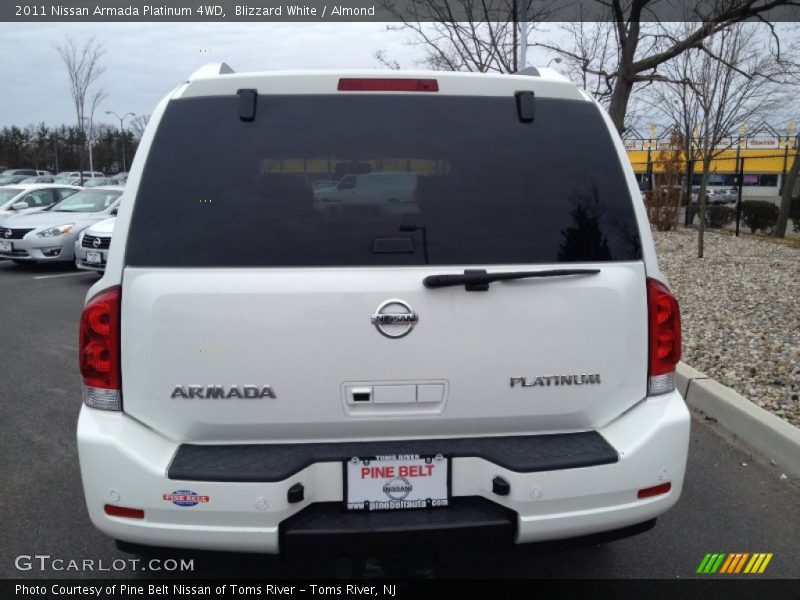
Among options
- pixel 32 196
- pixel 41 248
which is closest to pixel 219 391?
pixel 41 248

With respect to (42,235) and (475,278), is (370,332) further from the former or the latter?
(42,235)

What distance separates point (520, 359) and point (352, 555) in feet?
2.83

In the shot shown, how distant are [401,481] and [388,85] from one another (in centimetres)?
142

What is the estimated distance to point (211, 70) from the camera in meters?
2.80

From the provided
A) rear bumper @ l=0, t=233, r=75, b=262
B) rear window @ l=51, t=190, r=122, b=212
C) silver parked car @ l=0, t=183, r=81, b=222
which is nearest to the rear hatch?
rear bumper @ l=0, t=233, r=75, b=262

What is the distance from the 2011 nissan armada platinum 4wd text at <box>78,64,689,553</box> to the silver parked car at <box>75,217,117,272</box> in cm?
924

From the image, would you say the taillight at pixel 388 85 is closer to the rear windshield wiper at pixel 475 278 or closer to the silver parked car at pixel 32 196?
the rear windshield wiper at pixel 475 278

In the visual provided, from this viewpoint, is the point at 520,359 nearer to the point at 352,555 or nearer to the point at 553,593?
the point at 352,555

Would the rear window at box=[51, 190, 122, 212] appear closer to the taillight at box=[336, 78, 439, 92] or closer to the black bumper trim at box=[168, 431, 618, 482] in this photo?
the taillight at box=[336, 78, 439, 92]

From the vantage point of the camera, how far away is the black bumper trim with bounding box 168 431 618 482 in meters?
2.25

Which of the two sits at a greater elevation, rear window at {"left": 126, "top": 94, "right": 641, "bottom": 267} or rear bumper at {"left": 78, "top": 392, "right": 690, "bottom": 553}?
rear window at {"left": 126, "top": 94, "right": 641, "bottom": 267}

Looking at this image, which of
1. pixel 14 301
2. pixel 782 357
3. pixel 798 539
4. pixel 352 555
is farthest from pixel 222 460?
pixel 14 301

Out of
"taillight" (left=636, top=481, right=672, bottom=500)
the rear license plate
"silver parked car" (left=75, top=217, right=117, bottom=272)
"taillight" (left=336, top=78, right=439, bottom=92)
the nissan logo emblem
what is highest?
"taillight" (left=336, top=78, right=439, bottom=92)

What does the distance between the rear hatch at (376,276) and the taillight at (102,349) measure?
0.05 metres
